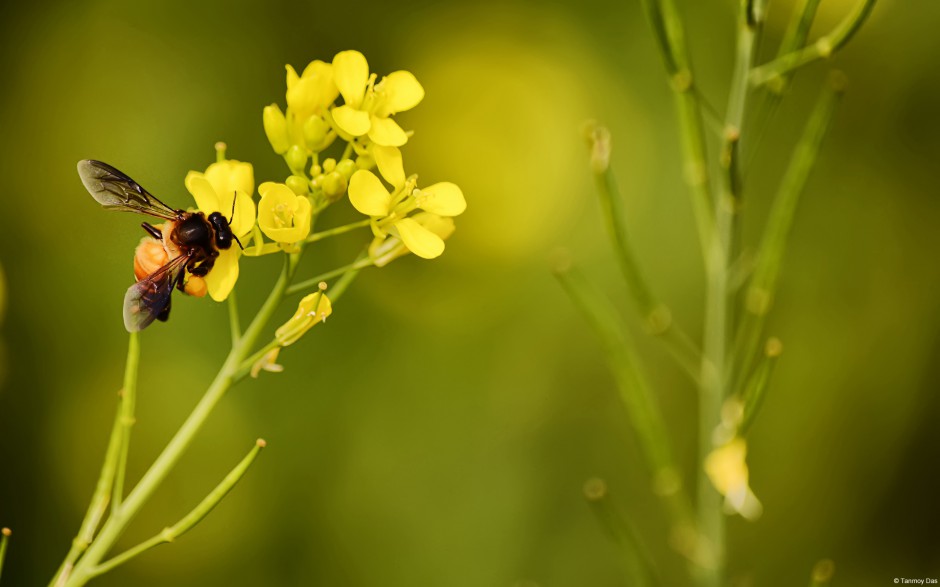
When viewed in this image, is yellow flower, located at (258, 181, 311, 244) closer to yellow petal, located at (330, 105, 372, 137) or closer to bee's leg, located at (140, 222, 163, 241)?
yellow petal, located at (330, 105, 372, 137)

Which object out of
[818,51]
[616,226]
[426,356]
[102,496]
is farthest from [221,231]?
[426,356]

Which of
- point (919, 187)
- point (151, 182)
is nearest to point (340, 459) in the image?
point (151, 182)

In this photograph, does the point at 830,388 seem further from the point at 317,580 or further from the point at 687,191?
the point at 317,580

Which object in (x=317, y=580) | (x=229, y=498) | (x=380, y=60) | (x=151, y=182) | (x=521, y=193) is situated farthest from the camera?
(x=521, y=193)

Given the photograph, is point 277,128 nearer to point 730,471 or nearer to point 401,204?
point 401,204

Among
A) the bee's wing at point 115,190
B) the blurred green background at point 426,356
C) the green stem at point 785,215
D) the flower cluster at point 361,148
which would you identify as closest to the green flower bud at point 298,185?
the flower cluster at point 361,148

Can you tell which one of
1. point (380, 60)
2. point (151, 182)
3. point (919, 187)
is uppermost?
point (380, 60)

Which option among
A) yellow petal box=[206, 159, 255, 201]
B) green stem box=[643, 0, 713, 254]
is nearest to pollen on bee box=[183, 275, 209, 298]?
yellow petal box=[206, 159, 255, 201]
